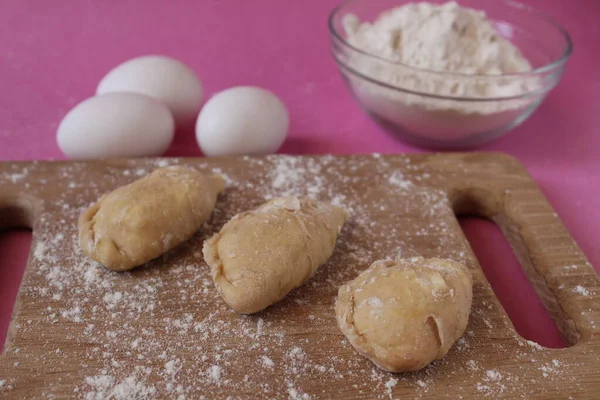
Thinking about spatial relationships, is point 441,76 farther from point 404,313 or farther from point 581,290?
point 404,313

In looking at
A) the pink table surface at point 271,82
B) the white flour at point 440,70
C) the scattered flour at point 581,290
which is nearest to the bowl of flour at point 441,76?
the white flour at point 440,70

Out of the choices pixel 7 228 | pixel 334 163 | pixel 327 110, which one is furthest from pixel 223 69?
pixel 7 228

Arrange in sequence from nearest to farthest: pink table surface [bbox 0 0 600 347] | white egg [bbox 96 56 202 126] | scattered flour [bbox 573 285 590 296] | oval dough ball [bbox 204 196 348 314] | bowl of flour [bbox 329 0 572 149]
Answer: oval dough ball [bbox 204 196 348 314], scattered flour [bbox 573 285 590 296], pink table surface [bbox 0 0 600 347], bowl of flour [bbox 329 0 572 149], white egg [bbox 96 56 202 126]

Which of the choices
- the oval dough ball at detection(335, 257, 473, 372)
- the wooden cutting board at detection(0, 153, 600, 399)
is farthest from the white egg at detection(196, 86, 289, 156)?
the oval dough ball at detection(335, 257, 473, 372)

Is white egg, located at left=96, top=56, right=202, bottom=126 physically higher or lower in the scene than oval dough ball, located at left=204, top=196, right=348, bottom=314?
higher

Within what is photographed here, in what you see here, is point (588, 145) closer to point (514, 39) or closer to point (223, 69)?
point (514, 39)

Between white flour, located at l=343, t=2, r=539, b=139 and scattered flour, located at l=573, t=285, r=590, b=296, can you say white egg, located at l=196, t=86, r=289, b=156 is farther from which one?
scattered flour, located at l=573, t=285, r=590, b=296
